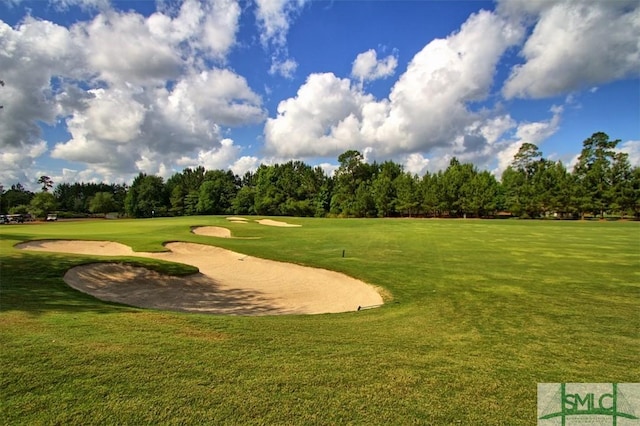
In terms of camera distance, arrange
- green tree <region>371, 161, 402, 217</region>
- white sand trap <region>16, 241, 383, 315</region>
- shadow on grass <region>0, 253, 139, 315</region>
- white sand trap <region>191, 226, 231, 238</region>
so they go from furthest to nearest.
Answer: green tree <region>371, 161, 402, 217</region>
white sand trap <region>191, 226, 231, 238</region>
white sand trap <region>16, 241, 383, 315</region>
shadow on grass <region>0, 253, 139, 315</region>

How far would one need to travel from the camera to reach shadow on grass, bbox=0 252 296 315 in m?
7.55

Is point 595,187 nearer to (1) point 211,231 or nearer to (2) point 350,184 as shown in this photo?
(2) point 350,184

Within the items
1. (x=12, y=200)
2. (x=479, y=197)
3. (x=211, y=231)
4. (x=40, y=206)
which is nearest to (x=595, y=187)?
(x=479, y=197)

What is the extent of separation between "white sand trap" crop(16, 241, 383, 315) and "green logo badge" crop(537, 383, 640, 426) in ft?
20.8

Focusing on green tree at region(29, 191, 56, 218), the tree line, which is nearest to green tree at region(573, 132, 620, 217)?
the tree line

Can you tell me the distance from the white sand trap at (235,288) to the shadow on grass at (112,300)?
3cm

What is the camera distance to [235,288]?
45.3 ft

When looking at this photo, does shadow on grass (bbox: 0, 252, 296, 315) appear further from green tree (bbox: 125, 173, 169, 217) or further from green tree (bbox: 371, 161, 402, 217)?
green tree (bbox: 125, 173, 169, 217)

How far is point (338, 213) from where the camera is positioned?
8706 cm

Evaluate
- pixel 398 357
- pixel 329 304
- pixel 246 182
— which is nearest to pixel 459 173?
pixel 246 182

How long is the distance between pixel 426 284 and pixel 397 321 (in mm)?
4971

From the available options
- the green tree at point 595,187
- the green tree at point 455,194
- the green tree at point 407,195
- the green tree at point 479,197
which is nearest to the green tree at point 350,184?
the green tree at point 407,195

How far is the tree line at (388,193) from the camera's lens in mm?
66688

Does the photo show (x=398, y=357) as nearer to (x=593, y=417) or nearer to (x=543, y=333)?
(x=593, y=417)
